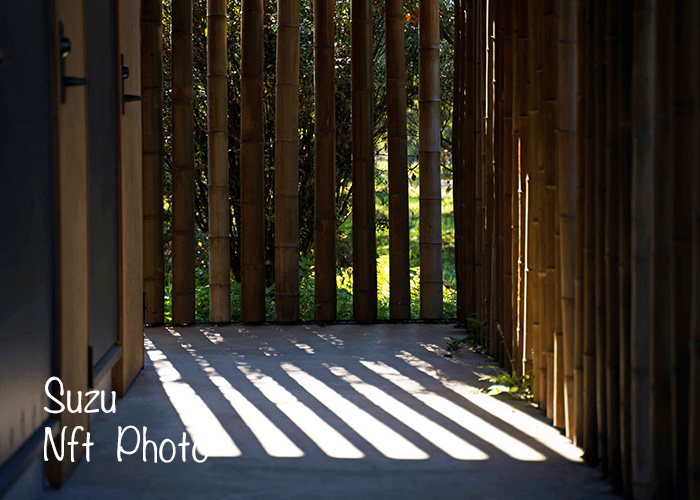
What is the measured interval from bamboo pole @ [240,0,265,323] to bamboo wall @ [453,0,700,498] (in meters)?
1.49

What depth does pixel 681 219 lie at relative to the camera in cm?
160

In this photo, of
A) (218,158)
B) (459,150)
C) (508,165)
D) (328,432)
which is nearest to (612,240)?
(328,432)

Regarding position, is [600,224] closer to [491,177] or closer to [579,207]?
[579,207]

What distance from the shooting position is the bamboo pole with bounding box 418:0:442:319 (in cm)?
415

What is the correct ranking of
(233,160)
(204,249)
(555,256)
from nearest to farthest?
(555,256) < (233,160) < (204,249)

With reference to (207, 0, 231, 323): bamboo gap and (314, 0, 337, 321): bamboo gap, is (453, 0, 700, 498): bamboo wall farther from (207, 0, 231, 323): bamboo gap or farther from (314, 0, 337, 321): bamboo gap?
(207, 0, 231, 323): bamboo gap

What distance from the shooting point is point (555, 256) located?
7.79 ft

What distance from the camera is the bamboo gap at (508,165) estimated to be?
2986 millimetres

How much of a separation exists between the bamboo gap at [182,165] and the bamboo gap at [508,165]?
5.78ft

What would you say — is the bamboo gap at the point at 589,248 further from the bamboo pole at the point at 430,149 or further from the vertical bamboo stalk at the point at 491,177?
the bamboo pole at the point at 430,149

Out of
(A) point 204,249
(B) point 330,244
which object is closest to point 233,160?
(A) point 204,249

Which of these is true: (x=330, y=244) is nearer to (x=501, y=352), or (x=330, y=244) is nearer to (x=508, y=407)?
(x=501, y=352)

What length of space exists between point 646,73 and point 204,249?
4330 millimetres

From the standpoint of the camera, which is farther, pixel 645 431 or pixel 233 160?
pixel 233 160
